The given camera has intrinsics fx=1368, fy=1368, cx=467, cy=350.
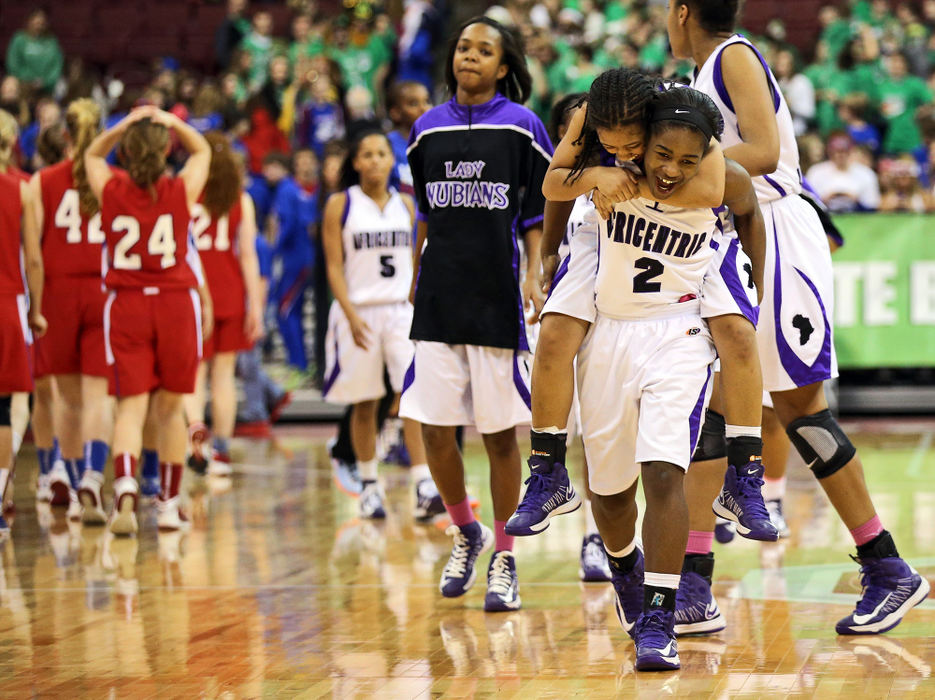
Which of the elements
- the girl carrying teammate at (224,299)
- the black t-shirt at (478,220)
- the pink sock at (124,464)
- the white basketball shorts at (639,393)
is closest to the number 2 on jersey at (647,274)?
the white basketball shorts at (639,393)

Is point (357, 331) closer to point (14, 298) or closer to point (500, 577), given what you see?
point (14, 298)

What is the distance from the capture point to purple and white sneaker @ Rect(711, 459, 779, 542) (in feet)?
13.5

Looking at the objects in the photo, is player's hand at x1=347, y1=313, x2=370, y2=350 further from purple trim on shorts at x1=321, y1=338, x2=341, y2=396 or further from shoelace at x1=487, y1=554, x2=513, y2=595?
shoelace at x1=487, y1=554, x2=513, y2=595

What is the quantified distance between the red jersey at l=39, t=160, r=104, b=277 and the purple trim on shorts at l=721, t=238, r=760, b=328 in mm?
4378

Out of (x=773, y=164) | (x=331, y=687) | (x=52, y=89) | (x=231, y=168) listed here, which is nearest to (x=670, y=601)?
(x=331, y=687)

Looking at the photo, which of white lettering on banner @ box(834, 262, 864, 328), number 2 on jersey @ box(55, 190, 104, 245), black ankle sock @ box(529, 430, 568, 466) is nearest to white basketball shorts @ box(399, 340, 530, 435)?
black ankle sock @ box(529, 430, 568, 466)

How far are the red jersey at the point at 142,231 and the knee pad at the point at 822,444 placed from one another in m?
3.62

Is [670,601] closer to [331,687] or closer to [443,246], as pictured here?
[331,687]

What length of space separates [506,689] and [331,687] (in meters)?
0.53

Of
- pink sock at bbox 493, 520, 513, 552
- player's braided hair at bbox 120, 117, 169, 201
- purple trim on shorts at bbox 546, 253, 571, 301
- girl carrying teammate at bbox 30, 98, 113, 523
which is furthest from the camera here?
girl carrying teammate at bbox 30, 98, 113, 523

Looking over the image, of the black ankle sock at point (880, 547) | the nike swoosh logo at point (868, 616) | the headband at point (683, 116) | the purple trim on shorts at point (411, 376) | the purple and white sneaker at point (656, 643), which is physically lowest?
the nike swoosh logo at point (868, 616)

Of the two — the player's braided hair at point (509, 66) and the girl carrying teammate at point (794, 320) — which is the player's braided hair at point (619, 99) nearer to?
the girl carrying teammate at point (794, 320)

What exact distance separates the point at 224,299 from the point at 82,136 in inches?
76.1

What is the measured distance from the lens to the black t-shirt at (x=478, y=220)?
5.22m
